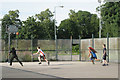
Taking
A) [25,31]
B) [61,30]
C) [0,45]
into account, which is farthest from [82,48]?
[61,30]

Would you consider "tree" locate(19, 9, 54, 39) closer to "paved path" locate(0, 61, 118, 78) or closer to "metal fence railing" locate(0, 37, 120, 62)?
"metal fence railing" locate(0, 37, 120, 62)

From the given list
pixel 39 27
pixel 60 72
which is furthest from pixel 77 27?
pixel 60 72

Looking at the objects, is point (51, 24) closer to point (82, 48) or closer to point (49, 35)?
point (49, 35)

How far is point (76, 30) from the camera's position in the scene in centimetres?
7631

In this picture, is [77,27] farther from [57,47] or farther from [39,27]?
[57,47]

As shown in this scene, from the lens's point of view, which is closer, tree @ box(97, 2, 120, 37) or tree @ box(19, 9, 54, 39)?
tree @ box(97, 2, 120, 37)

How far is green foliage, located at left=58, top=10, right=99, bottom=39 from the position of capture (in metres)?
75.2

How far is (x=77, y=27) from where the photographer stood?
7756 centimetres

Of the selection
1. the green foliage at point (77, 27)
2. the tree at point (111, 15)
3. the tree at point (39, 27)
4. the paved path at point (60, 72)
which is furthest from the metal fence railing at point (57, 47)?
the green foliage at point (77, 27)

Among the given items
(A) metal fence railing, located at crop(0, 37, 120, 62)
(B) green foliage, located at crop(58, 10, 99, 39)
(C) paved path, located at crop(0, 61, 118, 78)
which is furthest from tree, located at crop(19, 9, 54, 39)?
(C) paved path, located at crop(0, 61, 118, 78)

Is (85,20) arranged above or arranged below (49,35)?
above

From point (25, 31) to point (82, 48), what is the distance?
31794 millimetres

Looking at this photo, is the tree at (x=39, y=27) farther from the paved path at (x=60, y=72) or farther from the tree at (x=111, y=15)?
the paved path at (x=60, y=72)

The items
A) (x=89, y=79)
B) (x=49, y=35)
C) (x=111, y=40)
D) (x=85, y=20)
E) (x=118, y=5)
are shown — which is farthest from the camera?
(x=85, y=20)
